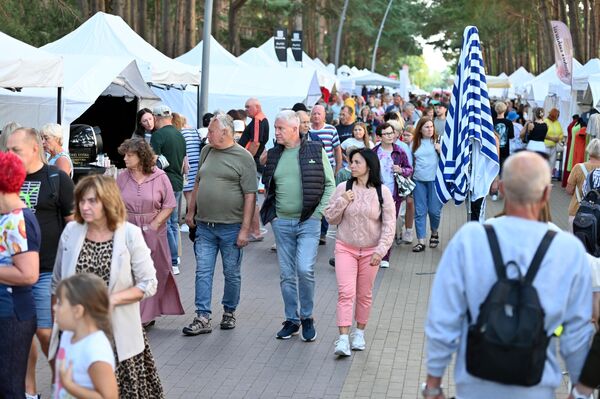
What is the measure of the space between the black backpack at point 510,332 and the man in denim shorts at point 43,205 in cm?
327

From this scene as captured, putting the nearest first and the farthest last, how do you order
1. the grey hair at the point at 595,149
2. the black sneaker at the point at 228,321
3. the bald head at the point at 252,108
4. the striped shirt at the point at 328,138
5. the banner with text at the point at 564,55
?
the black sneaker at the point at 228,321, the grey hair at the point at 595,149, the striped shirt at the point at 328,138, the bald head at the point at 252,108, the banner with text at the point at 564,55

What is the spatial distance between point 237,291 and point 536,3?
142ft

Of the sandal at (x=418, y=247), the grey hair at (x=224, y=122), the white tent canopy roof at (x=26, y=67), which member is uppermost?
the white tent canopy roof at (x=26, y=67)

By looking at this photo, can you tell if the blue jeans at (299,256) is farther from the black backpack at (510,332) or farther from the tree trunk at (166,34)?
the tree trunk at (166,34)

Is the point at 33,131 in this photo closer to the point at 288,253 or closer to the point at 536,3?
the point at 288,253

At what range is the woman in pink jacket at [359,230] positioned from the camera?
8.40 m

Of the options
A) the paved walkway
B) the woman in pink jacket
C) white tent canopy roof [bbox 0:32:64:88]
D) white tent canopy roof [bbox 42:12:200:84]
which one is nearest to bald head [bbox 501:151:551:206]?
the paved walkway

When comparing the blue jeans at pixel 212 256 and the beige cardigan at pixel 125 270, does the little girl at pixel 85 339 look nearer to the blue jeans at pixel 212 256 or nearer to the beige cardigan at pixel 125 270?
the beige cardigan at pixel 125 270

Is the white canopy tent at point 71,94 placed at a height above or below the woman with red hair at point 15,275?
above

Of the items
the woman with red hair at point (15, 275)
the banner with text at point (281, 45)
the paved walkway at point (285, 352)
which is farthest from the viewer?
the banner with text at point (281, 45)

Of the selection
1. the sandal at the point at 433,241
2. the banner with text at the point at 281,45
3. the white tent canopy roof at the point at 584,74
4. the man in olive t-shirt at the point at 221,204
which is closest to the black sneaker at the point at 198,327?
the man in olive t-shirt at the point at 221,204

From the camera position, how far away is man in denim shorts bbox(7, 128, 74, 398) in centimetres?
656

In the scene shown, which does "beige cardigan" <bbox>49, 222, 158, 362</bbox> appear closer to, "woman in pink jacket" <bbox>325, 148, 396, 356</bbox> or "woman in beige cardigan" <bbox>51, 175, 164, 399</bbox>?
"woman in beige cardigan" <bbox>51, 175, 164, 399</bbox>

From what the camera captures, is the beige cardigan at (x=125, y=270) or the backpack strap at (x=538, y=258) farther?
the beige cardigan at (x=125, y=270)
